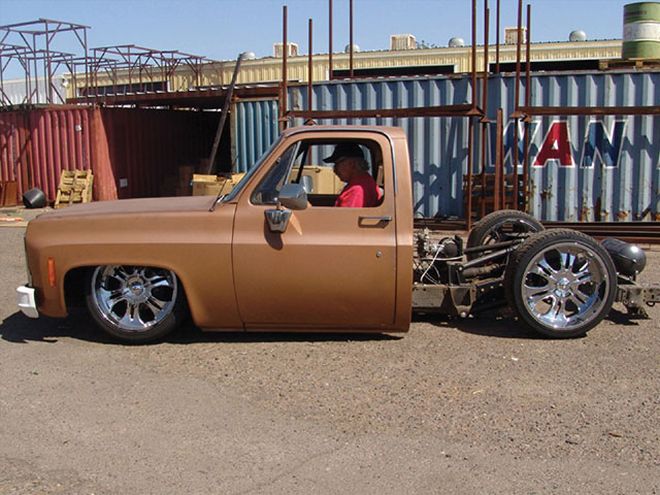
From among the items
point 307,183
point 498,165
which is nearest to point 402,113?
point 498,165

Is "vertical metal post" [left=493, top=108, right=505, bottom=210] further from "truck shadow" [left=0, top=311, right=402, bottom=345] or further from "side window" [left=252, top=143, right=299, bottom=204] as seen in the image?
"side window" [left=252, top=143, right=299, bottom=204]

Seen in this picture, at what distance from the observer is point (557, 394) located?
15.9 feet

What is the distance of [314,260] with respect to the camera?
5.59 m

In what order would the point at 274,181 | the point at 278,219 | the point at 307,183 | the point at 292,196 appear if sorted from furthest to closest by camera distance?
the point at 307,183
the point at 274,181
the point at 278,219
the point at 292,196

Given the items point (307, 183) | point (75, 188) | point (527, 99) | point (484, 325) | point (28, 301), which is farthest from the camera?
point (75, 188)

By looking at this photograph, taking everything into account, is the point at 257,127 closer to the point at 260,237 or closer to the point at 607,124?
the point at 607,124

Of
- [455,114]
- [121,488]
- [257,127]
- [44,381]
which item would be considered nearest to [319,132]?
[44,381]

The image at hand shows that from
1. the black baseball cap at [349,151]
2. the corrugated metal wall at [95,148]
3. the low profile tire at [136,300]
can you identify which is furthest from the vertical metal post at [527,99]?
the corrugated metal wall at [95,148]

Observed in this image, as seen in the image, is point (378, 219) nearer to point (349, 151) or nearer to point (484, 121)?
point (349, 151)

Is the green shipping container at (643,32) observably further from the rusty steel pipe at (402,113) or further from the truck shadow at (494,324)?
the truck shadow at (494,324)

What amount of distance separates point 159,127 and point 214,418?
701 inches

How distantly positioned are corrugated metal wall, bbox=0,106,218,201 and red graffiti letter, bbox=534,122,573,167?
1075 cm

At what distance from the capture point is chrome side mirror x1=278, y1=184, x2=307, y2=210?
546 centimetres

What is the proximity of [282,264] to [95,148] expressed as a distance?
590 inches
